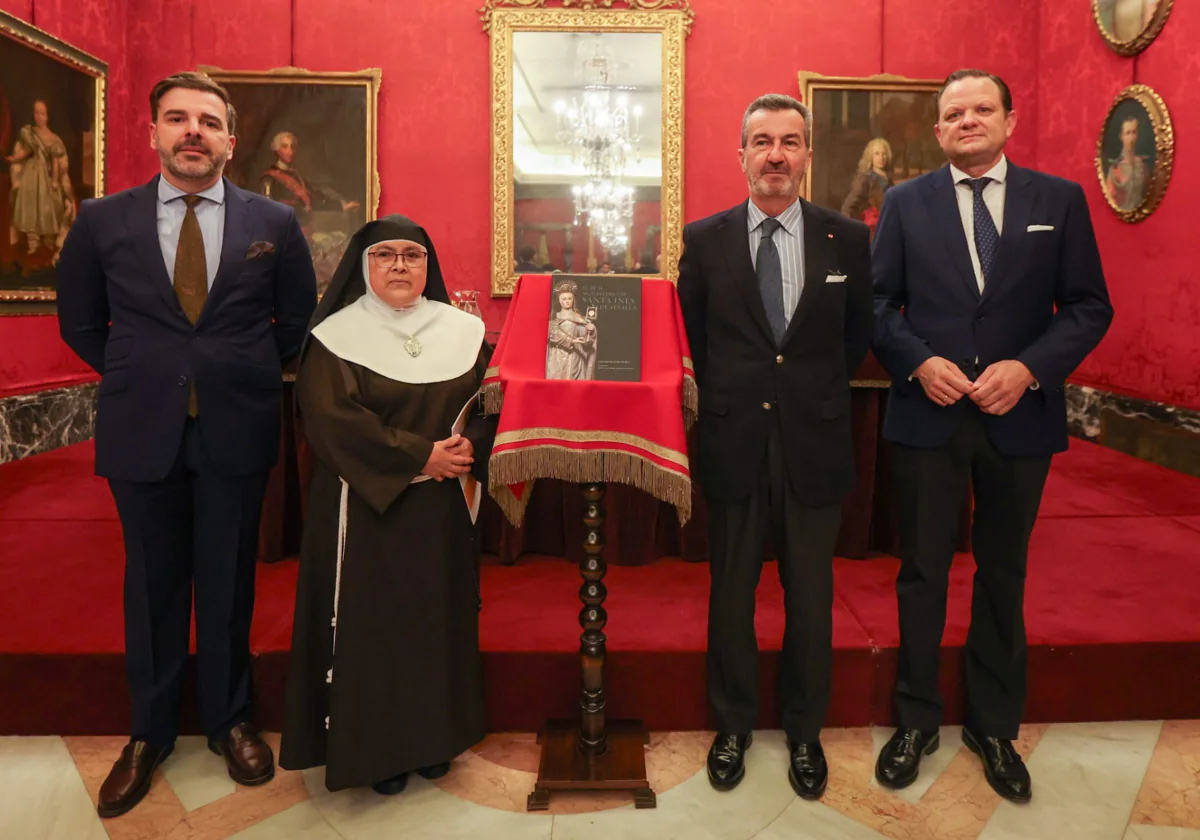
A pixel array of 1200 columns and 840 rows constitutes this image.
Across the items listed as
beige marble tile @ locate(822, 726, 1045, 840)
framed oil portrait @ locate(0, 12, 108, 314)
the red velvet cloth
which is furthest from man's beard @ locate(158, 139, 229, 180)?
framed oil portrait @ locate(0, 12, 108, 314)

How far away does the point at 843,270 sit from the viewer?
2.39 meters

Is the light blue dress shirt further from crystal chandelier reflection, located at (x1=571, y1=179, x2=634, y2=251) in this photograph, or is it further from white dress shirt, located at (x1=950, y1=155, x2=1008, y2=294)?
crystal chandelier reflection, located at (x1=571, y1=179, x2=634, y2=251)

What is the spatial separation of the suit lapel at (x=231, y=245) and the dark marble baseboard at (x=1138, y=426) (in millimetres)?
5733

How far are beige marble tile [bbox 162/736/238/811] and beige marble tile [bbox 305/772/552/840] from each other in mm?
265

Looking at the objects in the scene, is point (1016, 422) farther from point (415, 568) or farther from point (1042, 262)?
point (415, 568)

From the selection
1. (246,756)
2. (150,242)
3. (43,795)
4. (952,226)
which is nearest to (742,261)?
(952,226)

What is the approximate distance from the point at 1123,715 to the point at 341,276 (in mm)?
3002

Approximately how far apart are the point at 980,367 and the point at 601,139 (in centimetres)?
532

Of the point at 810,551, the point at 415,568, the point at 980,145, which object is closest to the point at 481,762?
the point at 415,568

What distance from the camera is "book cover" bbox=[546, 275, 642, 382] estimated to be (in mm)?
2342

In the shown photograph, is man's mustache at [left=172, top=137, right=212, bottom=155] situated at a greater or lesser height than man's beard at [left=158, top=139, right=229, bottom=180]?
greater

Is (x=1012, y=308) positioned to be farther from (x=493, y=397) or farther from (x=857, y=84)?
(x=857, y=84)

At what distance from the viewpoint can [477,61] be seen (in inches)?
282

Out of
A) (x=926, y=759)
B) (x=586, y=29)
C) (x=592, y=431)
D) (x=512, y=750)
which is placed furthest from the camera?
(x=586, y=29)
